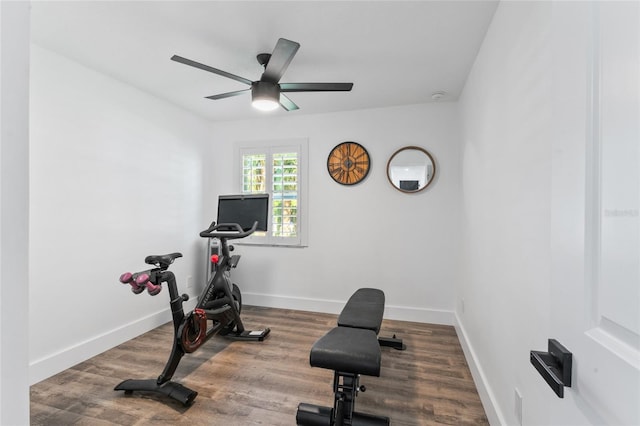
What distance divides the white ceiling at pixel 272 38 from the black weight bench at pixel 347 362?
205 centimetres

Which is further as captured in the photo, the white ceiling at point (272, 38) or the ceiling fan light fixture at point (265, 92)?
the ceiling fan light fixture at point (265, 92)

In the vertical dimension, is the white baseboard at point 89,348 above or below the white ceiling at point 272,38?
below

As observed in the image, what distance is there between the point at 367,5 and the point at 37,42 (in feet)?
8.31

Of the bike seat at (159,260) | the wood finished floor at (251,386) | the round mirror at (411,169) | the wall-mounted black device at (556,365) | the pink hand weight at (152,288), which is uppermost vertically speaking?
the round mirror at (411,169)

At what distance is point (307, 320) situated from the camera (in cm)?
357

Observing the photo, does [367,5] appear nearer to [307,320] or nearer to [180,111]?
[180,111]

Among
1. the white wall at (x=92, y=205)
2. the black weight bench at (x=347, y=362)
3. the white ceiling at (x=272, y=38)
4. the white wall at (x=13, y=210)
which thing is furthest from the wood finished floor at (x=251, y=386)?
the white ceiling at (x=272, y=38)

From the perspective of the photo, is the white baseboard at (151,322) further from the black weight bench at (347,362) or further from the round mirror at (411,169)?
the black weight bench at (347,362)

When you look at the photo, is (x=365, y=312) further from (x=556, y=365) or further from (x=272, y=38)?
(x=272, y=38)

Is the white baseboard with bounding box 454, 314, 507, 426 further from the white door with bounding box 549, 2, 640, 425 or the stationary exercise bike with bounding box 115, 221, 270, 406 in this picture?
the stationary exercise bike with bounding box 115, 221, 270, 406

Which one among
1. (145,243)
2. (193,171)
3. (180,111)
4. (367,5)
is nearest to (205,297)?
(145,243)

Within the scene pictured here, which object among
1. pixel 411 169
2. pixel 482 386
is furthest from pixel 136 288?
pixel 411 169

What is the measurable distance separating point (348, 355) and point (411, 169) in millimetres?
2588

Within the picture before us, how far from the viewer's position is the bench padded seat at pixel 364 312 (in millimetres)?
1925
